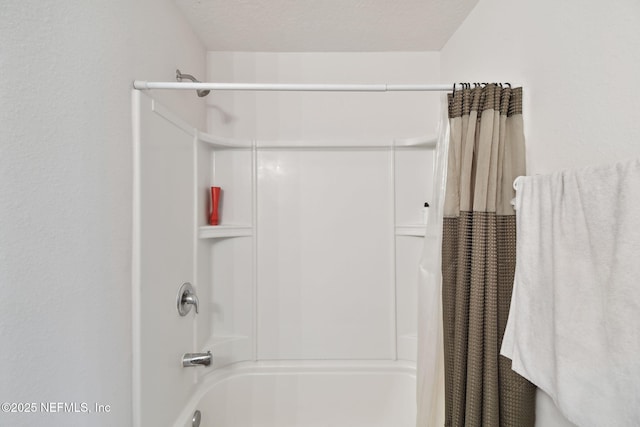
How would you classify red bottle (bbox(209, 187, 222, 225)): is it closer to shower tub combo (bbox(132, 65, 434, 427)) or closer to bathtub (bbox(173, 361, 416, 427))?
shower tub combo (bbox(132, 65, 434, 427))

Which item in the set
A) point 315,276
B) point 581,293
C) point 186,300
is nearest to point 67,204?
point 186,300

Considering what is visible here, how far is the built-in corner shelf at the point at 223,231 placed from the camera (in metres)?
1.36

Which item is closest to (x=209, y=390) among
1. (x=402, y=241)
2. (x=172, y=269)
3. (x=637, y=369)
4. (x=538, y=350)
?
(x=172, y=269)

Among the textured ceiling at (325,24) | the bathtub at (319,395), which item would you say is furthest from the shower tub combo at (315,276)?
the textured ceiling at (325,24)

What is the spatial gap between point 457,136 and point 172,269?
3.94 feet

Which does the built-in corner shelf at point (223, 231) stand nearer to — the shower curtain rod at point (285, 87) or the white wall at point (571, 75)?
the shower curtain rod at point (285, 87)

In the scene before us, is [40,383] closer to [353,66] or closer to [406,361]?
[406,361]

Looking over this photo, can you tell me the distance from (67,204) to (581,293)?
127 centimetres

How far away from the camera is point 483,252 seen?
0.85m

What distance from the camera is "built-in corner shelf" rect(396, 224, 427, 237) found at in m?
1.45

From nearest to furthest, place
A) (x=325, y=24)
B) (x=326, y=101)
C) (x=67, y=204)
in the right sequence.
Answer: (x=67, y=204), (x=325, y=24), (x=326, y=101)

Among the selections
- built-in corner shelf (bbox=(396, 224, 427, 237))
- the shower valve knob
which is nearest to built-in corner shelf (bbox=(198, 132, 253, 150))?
the shower valve knob

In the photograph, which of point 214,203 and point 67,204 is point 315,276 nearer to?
point 214,203

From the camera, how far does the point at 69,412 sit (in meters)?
0.64
